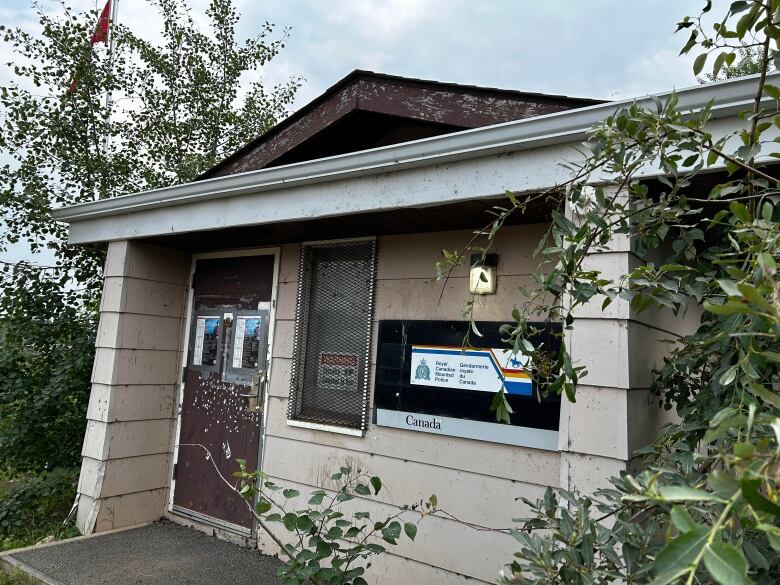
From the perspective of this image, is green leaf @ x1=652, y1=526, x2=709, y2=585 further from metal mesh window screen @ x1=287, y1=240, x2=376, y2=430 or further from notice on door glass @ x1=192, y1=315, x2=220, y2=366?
notice on door glass @ x1=192, y1=315, x2=220, y2=366

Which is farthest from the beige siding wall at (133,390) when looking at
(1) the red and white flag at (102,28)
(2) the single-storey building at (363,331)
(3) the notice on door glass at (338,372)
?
(1) the red and white flag at (102,28)

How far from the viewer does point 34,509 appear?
4.33m

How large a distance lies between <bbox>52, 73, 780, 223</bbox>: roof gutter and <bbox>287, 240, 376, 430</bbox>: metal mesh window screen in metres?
0.71

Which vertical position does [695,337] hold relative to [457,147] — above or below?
below

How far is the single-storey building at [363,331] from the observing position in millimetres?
2186

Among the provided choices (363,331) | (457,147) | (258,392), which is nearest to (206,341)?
(258,392)

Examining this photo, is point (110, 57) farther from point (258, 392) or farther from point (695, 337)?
point (695, 337)

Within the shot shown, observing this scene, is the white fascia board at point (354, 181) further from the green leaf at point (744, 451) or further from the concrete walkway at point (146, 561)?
the concrete walkway at point (146, 561)

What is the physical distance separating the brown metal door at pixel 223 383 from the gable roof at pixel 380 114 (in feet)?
2.63

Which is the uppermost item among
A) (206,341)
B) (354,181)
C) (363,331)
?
(354,181)

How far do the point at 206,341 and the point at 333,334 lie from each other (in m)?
1.29

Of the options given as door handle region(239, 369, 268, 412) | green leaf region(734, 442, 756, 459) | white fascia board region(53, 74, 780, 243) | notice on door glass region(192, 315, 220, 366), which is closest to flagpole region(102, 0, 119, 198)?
white fascia board region(53, 74, 780, 243)

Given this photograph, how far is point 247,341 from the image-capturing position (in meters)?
4.03

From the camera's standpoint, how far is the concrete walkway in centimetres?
318
